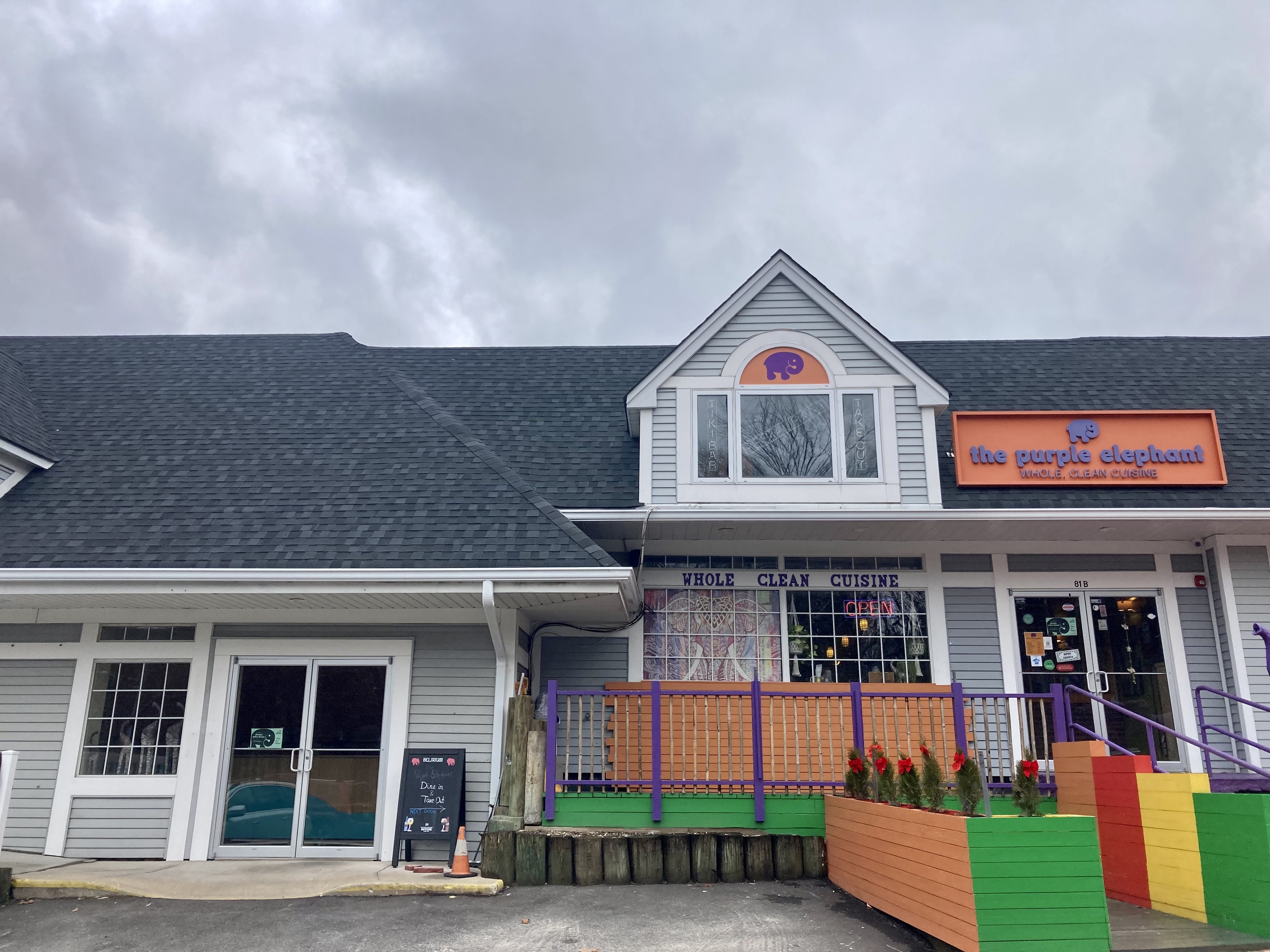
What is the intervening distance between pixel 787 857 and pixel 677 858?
40.2 inches

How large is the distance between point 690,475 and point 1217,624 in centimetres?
683

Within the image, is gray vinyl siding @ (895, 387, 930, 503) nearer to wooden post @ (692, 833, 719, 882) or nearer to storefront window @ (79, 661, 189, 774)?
wooden post @ (692, 833, 719, 882)

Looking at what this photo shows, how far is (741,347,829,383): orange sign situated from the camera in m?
11.2

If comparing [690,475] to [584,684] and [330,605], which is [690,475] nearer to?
[584,684]

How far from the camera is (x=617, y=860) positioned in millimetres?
8180

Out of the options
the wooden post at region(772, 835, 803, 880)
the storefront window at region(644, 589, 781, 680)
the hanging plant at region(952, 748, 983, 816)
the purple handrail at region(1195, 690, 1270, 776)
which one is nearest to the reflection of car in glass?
the storefront window at region(644, 589, 781, 680)

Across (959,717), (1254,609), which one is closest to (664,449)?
(959,717)

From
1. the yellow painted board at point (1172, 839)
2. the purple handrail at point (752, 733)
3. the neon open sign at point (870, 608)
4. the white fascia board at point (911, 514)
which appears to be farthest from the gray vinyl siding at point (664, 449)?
the yellow painted board at point (1172, 839)

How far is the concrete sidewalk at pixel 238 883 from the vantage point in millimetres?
7758

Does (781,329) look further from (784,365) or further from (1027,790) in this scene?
(1027,790)

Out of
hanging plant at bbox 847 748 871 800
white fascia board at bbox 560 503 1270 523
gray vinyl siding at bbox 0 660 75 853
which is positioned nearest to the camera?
hanging plant at bbox 847 748 871 800

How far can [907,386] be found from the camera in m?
11.2

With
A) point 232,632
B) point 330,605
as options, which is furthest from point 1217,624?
point 232,632

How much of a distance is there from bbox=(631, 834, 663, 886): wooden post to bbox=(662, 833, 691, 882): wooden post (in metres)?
0.04
